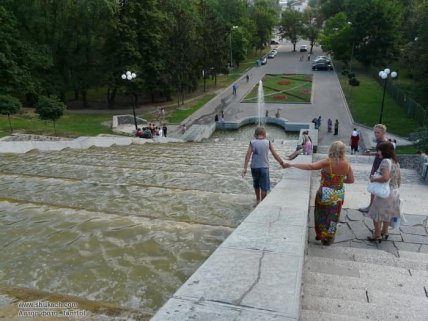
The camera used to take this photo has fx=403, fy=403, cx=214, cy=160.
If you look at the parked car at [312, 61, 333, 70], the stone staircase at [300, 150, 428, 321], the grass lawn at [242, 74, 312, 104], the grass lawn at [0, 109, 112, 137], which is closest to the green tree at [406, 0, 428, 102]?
the grass lawn at [242, 74, 312, 104]

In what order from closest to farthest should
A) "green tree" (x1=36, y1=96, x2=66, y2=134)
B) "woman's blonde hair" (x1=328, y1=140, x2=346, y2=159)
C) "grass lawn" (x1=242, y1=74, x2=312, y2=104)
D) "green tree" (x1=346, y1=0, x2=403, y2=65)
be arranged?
"woman's blonde hair" (x1=328, y1=140, x2=346, y2=159)
"green tree" (x1=36, y1=96, x2=66, y2=134)
"grass lawn" (x1=242, y1=74, x2=312, y2=104)
"green tree" (x1=346, y1=0, x2=403, y2=65)

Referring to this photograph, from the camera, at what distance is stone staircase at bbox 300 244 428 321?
3561mm

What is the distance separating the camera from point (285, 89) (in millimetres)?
40594

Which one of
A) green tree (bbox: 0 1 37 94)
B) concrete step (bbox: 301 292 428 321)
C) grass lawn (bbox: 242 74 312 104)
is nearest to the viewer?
concrete step (bbox: 301 292 428 321)

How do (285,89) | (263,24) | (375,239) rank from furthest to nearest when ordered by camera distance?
(263,24), (285,89), (375,239)

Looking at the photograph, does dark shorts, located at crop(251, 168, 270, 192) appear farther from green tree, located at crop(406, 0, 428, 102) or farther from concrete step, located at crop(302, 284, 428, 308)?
green tree, located at crop(406, 0, 428, 102)

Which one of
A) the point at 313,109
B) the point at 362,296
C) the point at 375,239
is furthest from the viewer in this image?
the point at 313,109

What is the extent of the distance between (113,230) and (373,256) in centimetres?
336

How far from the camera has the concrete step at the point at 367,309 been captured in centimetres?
352

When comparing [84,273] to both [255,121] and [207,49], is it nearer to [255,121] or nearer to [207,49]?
[255,121]

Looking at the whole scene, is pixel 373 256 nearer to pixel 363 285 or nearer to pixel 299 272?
pixel 363 285

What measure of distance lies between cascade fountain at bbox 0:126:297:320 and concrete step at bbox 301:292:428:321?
129cm

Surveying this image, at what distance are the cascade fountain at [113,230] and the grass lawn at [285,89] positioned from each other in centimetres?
2797

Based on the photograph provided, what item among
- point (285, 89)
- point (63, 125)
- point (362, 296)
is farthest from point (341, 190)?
point (285, 89)
